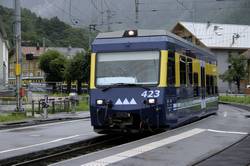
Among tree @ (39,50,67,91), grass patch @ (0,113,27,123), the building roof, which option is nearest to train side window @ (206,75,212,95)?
grass patch @ (0,113,27,123)

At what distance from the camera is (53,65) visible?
8912cm

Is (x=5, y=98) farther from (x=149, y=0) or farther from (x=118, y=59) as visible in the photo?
(x=118, y=59)

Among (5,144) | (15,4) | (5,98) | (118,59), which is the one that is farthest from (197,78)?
(5,98)

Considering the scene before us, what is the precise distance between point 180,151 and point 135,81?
13.1 feet

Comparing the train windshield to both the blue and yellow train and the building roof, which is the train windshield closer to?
the blue and yellow train

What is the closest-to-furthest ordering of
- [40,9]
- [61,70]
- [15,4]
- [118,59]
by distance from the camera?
[118,59], [15,4], [40,9], [61,70]

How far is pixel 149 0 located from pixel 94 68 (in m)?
32.6

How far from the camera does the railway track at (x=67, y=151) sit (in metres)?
13.1

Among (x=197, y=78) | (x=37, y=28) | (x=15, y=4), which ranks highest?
(x=37, y=28)

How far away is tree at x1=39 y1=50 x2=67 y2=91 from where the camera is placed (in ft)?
293

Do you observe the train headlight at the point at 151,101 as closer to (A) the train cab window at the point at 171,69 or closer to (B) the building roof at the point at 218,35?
(A) the train cab window at the point at 171,69

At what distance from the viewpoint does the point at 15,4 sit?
3278 cm

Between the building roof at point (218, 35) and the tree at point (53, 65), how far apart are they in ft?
89.1

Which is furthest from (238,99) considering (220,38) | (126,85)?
(220,38)
